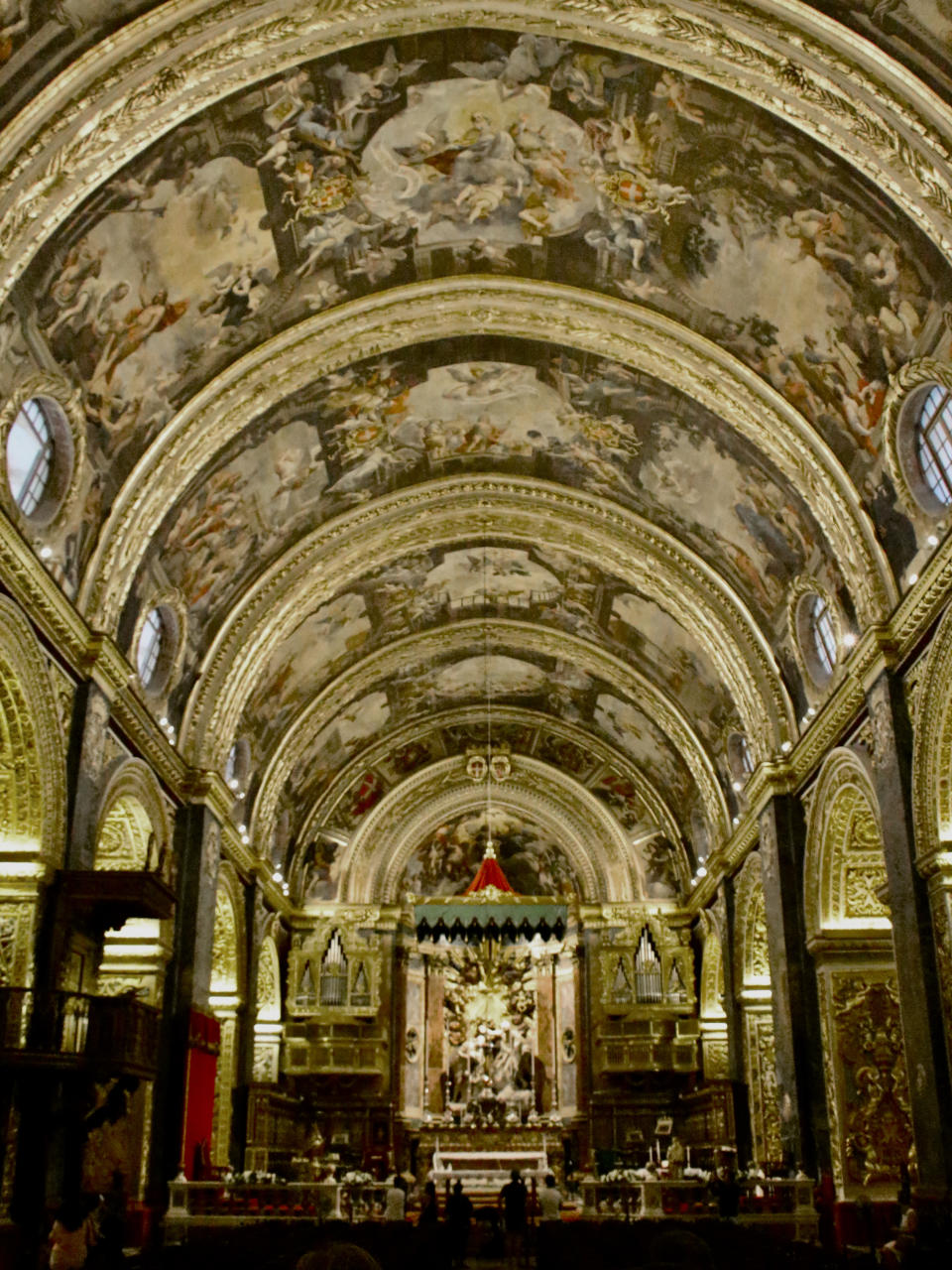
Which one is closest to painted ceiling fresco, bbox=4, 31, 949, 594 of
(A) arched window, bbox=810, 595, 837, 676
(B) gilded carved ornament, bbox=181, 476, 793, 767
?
(A) arched window, bbox=810, 595, 837, 676

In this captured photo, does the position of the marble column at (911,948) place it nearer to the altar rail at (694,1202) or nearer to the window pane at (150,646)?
the altar rail at (694,1202)

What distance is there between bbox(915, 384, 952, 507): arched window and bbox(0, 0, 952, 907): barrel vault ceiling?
0.52m

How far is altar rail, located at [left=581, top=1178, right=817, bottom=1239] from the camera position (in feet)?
57.5

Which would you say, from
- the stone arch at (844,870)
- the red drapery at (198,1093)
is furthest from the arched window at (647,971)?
the red drapery at (198,1093)

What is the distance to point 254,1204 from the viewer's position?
18.9m

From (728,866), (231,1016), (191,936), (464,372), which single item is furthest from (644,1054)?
(464,372)

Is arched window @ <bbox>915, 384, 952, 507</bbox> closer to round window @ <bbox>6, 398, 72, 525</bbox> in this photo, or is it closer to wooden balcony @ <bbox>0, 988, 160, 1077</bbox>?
round window @ <bbox>6, 398, 72, 525</bbox>

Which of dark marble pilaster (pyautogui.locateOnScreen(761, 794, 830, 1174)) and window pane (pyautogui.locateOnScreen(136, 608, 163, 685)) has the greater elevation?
window pane (pyautogui.locateOnScreen(136, 608, 163, 685))

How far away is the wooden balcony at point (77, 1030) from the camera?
13797 mm

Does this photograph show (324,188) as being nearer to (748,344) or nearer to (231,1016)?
(748,344)

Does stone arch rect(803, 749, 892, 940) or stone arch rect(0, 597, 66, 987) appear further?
stone arch rect(803, 749, 892, 940)

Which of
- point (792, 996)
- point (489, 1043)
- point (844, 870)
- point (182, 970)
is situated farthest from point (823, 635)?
point (489, 1043)

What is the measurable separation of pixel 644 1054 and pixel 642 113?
22.7m

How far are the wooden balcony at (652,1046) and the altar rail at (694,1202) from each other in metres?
9.10
